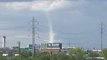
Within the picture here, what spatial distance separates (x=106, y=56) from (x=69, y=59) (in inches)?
1064

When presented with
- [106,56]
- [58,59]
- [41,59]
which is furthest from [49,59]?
[106,56]

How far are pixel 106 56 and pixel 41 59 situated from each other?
1584 inches

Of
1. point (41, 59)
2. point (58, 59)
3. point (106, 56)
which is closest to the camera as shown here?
point (41, 59)

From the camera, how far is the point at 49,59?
4385 inches

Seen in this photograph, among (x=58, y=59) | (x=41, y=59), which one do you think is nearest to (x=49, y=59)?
(x=58, y=59)

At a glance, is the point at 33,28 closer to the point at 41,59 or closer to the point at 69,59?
the point at 41,59

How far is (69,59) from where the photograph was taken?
108500 mm

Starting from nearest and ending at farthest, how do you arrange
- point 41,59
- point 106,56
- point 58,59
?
A: 1. point 41,59
2. point 58,59
3. point 106,56

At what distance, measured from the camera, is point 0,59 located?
337 feet

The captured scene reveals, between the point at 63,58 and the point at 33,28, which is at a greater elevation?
the point at 33,28

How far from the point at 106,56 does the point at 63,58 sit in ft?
94.1

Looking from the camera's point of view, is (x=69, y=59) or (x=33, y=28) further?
(x=69, y=59)

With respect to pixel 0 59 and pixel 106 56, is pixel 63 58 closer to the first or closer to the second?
pixel 0 59

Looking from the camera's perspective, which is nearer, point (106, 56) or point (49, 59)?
point (49, 59)
